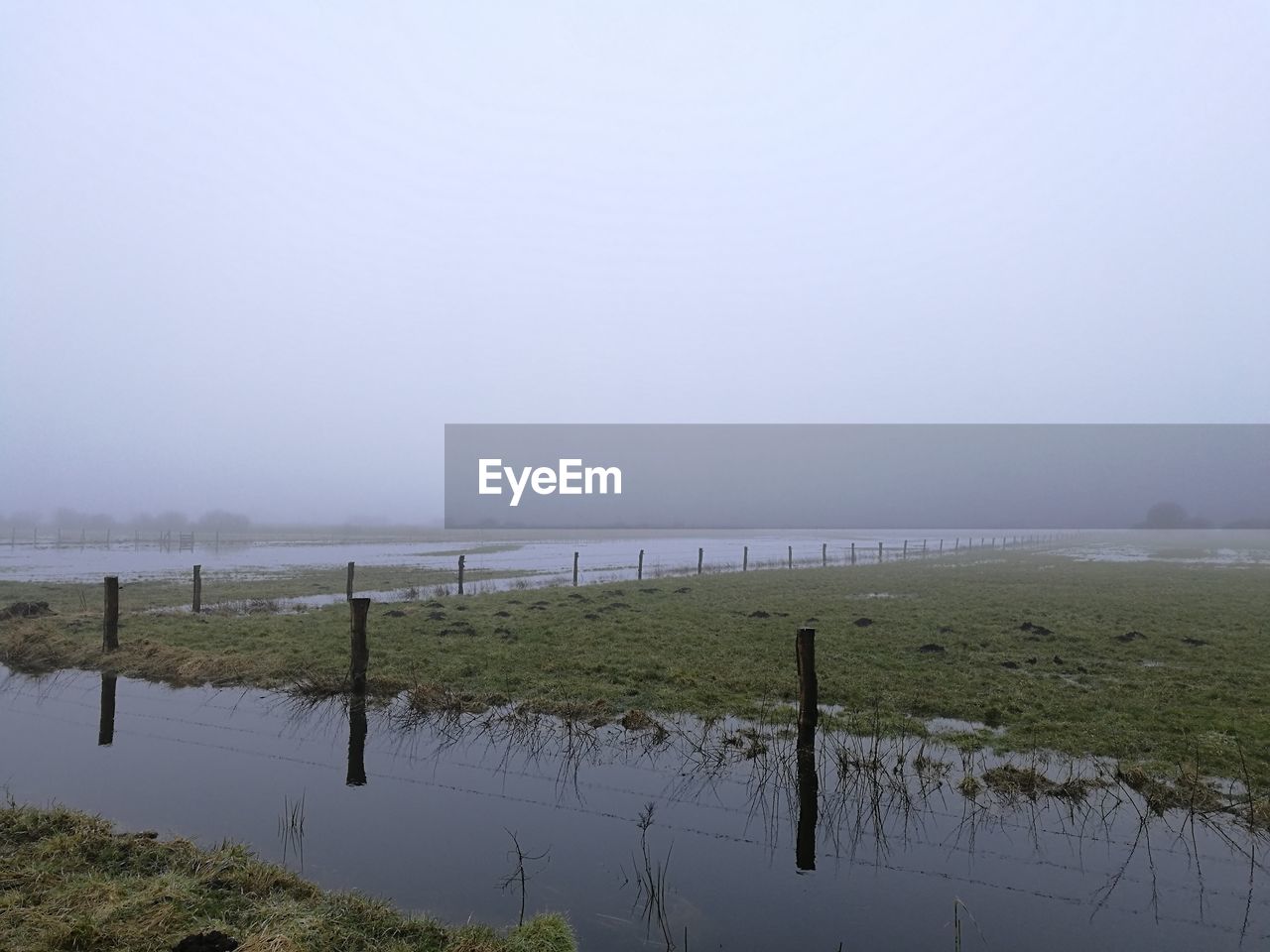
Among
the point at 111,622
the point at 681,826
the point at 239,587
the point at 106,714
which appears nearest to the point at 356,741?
the point at 106,714

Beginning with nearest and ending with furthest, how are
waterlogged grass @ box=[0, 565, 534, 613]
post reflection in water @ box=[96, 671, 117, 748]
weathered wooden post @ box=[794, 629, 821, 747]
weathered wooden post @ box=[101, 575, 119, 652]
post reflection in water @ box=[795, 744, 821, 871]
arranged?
post reflection in water @ box=[795, 744, 821, 871], weathered wooden post @ box=[794, 629, 821, 747], post reflection in water @ box=[96, 671, 117, 748], weathered wooden post @ box=[101, 575, 119, 652], waterlogged grass @ box=[0, 565, 534, 613]

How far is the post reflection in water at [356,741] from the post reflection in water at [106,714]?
3549 mm

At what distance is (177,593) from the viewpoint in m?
31.3

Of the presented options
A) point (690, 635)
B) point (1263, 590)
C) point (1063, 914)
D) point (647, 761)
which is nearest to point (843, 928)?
point (1063, 914)

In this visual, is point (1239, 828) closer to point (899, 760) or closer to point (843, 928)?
point (899, 760)

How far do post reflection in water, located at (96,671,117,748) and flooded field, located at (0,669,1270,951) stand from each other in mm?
68

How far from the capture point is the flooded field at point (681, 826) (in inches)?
259

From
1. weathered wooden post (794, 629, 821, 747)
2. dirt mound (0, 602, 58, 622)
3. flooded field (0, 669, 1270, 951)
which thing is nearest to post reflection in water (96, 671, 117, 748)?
flooded field (0, 669, 1270, 951)

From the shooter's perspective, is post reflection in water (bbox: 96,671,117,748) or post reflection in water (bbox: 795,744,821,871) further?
post reflection in water (bbox: 96,671,117,748)

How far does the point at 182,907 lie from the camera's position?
580cm

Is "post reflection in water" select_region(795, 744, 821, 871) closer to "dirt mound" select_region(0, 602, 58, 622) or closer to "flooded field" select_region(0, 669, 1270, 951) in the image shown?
"flooded field" select_region(0, 669, 1270, 951)

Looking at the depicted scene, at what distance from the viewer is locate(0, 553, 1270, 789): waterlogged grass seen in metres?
11.7

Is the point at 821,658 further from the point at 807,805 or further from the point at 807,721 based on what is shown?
the point at 807,805

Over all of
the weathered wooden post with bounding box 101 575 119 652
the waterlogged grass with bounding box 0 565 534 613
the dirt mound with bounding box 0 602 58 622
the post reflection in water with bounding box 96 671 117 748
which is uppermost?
the weathered wooden post with bounding box 101 575 119 652
